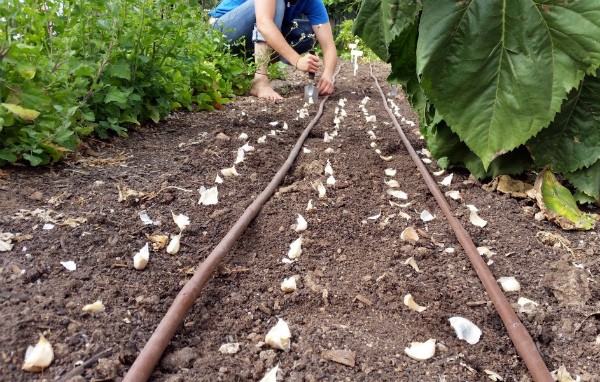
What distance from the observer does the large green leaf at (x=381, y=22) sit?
6.09 feet

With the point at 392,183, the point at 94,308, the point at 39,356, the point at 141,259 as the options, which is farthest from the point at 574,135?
the point at 39,356

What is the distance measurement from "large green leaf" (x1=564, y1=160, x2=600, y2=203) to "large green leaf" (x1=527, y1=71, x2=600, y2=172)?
5 cm

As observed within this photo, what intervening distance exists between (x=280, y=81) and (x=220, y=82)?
211 centimetres

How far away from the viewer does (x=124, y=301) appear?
Result: 4.77ft

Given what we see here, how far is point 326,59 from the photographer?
17.5 feet

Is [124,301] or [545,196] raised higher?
[124,301]

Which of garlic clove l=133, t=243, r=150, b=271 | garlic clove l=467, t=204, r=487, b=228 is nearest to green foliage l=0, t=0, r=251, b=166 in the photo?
garlic clove l=133, t=243, r=150, b=271

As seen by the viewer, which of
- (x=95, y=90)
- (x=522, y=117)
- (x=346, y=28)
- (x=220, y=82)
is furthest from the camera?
(x=346, y=28)

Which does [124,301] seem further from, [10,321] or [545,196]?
[545,196]

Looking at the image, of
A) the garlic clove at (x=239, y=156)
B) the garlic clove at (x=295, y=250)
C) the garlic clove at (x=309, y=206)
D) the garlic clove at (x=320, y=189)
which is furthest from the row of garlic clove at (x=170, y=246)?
the garlic clove at (x=239, y=156)

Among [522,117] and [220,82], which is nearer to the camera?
[522,117]

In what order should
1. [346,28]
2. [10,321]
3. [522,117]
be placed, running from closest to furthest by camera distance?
[10,321] < [522,117] < [346,28]

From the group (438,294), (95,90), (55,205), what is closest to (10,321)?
(55,205)

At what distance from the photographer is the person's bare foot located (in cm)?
488
